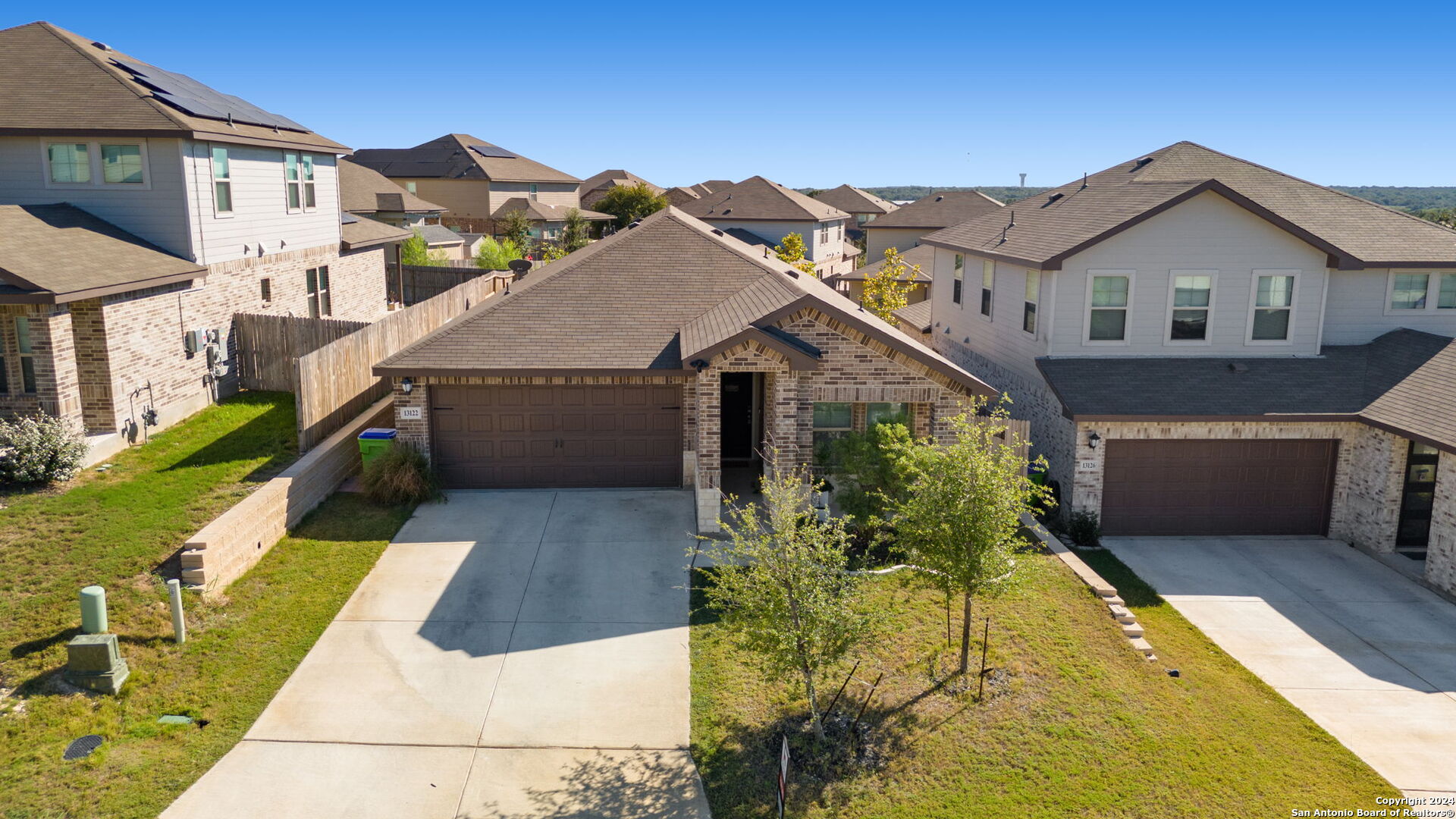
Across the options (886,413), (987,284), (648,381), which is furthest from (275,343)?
(987,284)

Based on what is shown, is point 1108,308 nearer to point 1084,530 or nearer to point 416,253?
point 1084,530

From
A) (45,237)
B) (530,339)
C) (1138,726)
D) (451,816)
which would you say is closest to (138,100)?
(45,237)

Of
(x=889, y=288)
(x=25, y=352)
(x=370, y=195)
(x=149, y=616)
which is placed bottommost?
(x=149, y=616)

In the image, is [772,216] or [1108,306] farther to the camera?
[772,216]

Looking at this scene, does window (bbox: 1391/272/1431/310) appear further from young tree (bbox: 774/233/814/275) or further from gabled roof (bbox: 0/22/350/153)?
young tree (bbox: 774/233/814/275)

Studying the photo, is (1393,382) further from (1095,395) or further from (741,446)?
(741,446)

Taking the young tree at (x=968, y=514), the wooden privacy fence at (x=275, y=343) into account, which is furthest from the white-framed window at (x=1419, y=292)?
the wooden privacy fence at (x=275, y=343)
